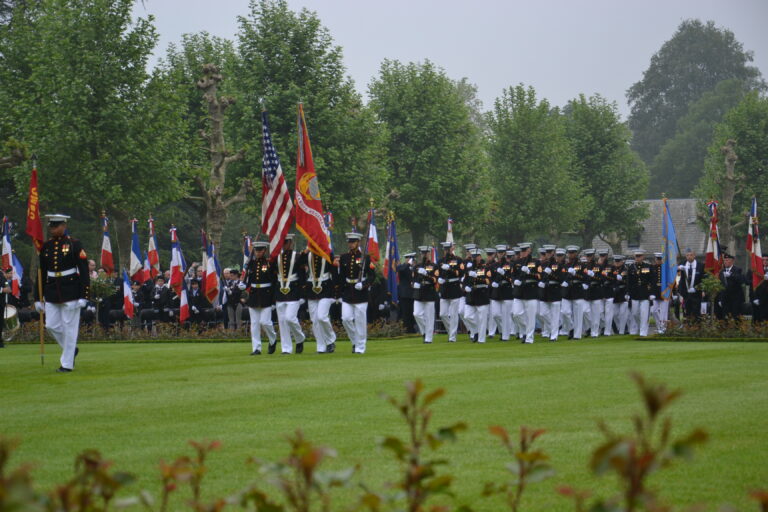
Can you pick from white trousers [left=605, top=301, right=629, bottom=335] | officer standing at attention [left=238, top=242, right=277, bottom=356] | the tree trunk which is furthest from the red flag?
white trousers [left=605, top=301, right=629, bottom=335]

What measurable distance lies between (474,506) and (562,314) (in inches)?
950

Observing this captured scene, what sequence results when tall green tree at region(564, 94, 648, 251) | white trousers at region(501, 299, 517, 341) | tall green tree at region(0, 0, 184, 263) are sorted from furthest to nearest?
1. tall green tree at region(564, 94, 648, 251)
2. tall green tree at region(0, 0, 184, 263)
3. white trousers at region(501, 299, 517, 341)

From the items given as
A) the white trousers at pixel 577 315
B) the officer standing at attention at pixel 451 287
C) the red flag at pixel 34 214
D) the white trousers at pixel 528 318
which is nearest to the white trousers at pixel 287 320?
the red flag at pixel 34 214

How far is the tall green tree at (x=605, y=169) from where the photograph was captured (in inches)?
3031

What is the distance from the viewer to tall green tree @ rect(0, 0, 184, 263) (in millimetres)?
40969

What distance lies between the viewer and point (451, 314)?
91.4 ft

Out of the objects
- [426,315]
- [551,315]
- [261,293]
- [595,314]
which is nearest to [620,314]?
[595,314]

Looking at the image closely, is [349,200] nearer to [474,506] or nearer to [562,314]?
[562,314]

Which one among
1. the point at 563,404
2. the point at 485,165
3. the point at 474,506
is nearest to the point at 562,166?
the point at 485,165

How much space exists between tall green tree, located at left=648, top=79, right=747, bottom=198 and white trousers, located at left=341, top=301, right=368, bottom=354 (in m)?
92.9

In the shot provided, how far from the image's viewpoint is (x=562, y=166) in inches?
2827

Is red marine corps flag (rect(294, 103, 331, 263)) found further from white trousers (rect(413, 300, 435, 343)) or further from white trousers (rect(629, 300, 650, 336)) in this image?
white trousers (rect(629, 300, 650, 336))

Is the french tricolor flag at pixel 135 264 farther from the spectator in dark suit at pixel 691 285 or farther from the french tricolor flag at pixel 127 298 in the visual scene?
the spectator in dark suit at pixel 691 285

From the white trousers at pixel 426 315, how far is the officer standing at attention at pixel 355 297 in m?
4.53
